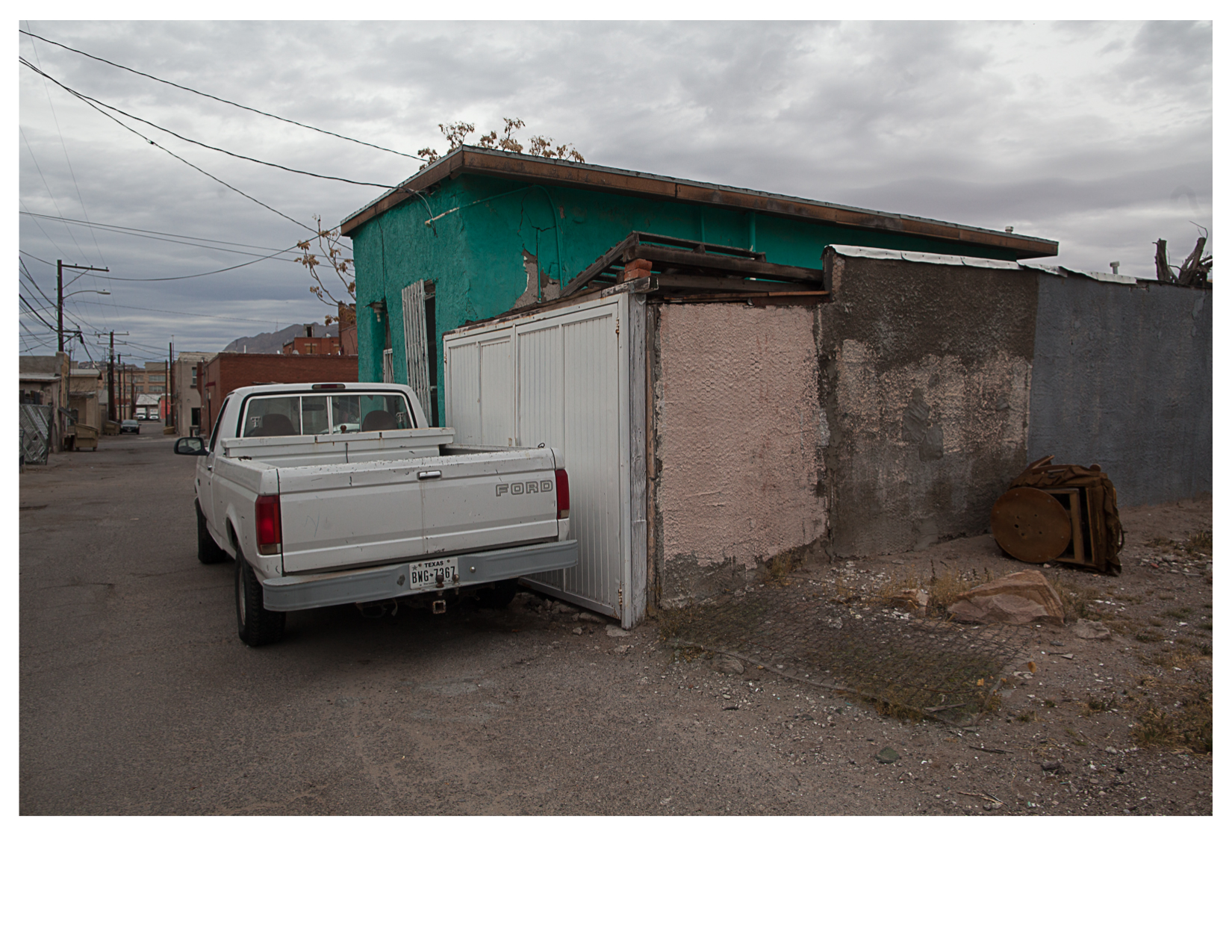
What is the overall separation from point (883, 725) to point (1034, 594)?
6.62ft

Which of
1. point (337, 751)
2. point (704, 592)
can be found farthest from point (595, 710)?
point (704, 592)

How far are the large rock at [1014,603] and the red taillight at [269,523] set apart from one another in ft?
14.7

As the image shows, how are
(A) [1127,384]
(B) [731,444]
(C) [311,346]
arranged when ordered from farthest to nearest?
(C) [311,346]
(A) [1127,384]
(B) [731,444]

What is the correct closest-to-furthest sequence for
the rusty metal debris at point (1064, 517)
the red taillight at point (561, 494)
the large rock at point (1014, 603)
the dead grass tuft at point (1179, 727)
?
the dead grass tuft at point (1179, 727) → the large rock at point (1014, 603) → the red taillight at point (561, 494) → the rusty metal debris at point (1064, 517)

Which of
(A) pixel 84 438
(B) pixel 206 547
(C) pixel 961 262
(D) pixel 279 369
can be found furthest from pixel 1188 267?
(A) pixel 84 438

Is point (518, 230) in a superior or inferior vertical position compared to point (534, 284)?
superior

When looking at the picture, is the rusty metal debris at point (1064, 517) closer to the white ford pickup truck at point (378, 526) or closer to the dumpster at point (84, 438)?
the white ford pickup truck at point (378, 526)

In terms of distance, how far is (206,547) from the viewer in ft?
27.8

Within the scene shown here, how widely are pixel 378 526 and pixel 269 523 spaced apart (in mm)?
620

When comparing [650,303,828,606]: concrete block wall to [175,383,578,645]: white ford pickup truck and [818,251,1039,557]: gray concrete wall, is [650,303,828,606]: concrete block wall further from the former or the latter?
[175,383,578,645]: white ford pickup truck

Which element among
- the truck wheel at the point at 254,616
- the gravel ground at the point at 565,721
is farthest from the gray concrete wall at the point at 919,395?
the truck wheel at the point at 254,616

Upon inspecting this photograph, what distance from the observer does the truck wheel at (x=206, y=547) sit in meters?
8.41

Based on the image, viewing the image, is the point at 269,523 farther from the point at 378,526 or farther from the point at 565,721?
the point at 565,721

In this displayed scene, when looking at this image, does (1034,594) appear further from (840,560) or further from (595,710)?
(595,710)
